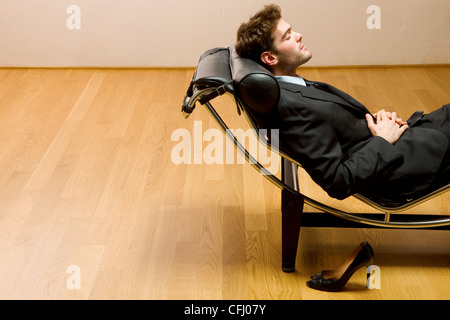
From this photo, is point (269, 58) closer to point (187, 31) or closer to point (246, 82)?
point (246, 82)

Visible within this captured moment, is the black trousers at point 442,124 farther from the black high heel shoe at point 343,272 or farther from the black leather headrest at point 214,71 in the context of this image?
the black leather headrest at point 214,71

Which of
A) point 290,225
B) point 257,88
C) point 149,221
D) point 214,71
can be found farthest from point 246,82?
point 149,221

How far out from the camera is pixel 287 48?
83.8 inches

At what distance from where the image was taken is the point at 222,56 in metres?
2.23

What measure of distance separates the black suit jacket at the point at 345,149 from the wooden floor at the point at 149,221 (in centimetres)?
42

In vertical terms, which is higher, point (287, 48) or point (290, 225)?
point (287, 48)

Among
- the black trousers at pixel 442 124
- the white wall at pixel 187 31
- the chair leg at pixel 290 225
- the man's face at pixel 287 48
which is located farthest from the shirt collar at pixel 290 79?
the white wall at pixel 187 31

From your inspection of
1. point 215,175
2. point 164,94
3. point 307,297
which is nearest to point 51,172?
point 215,175

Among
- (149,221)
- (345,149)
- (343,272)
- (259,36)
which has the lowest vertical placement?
(149,221)

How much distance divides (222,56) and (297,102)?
0.41 meters

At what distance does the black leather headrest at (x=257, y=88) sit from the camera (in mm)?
1859

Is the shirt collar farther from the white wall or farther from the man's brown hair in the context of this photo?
the white wall

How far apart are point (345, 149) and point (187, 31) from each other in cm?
241
